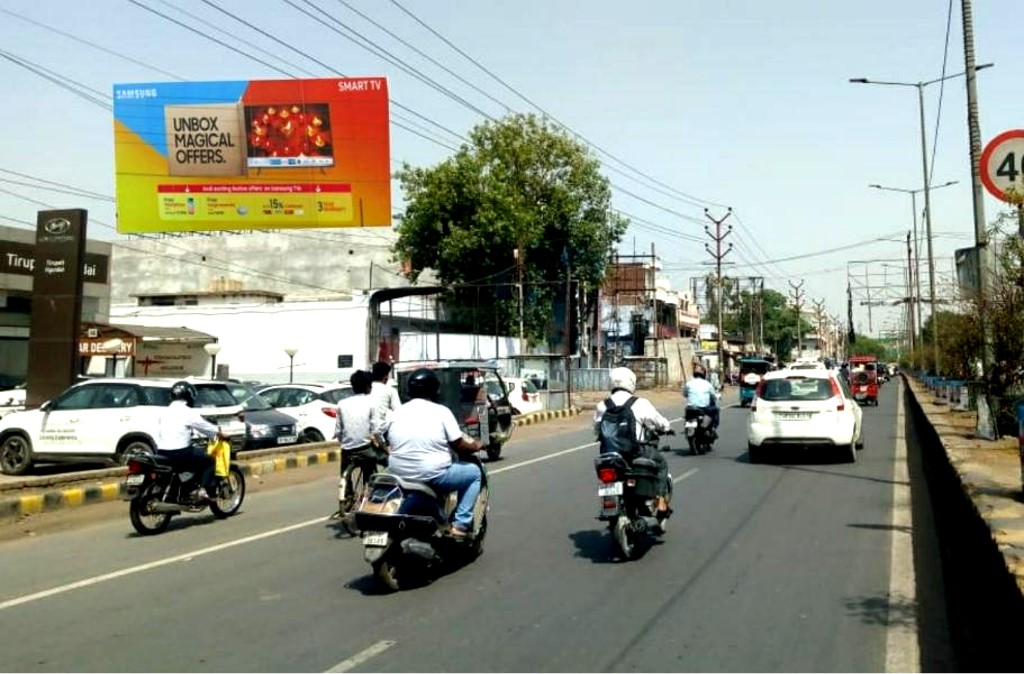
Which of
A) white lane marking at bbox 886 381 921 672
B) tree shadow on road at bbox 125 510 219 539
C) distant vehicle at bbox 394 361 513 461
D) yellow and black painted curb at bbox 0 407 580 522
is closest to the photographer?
white lane marking at bbox 886 381 921 672

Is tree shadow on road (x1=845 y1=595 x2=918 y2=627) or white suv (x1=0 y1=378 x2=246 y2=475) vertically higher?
white suv (x1=0 y1=378 x2=246 y2=475)

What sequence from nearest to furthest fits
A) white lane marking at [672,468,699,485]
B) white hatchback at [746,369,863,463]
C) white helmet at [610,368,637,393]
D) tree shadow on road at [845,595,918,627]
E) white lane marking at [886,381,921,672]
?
white lane marking at [886,381,921,672], tree shadow on road at [845,595,918,627], white helmet at [610,368,637,393], white lane marking at [672,468,699,485], white hatchback at [746,369,863,463]

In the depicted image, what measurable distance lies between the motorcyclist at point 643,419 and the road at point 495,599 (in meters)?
0.56

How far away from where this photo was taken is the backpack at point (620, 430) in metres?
8.57

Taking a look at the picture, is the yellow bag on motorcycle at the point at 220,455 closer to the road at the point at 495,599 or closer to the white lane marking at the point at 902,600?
the road at the point at 495,599

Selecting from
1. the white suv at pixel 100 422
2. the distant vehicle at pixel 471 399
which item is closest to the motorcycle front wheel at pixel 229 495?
the white suv at pixel 100 422

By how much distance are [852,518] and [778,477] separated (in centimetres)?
404

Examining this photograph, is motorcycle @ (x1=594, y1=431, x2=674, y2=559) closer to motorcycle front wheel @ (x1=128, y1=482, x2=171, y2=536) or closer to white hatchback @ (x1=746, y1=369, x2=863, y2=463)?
motorcycle front wheel @ (x1=128, y1=482, x2=171, y2=536)

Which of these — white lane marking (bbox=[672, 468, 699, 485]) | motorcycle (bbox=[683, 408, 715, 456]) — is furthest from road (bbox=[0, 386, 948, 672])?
motorcycle (bbox=[683, 408, 715, 456])

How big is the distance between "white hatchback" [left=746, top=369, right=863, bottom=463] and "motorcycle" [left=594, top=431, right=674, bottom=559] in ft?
27.9

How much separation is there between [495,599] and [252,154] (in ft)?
75.0

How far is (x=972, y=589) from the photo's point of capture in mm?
7402

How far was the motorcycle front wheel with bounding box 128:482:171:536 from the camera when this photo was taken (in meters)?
10.3

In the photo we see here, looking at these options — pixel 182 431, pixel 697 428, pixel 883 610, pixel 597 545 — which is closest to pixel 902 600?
pixel 883 610
